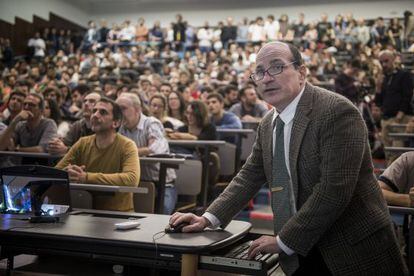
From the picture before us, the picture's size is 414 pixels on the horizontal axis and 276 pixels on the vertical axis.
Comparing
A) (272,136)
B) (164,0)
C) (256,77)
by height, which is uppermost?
(164,0)

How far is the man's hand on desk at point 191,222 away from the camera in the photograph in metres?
1.69

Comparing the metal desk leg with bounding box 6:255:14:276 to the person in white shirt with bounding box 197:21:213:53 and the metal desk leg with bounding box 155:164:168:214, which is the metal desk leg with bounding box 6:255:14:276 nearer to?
the metal desk leg with bounding box 155:164:168:214

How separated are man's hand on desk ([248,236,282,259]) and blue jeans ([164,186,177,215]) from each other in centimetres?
200

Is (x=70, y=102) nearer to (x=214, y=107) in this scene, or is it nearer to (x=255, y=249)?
(x=214, y=107)

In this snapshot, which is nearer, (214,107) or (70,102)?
(214,107)

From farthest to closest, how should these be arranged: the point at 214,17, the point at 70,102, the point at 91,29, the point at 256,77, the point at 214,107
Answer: the point at 214,17, the point at 91,29, the point at 70,102, the point at 214,107, the point at 256,77

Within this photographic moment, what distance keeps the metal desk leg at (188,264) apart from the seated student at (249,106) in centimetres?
446

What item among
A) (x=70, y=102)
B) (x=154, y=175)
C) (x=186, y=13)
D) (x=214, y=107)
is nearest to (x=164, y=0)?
(x=186, y=13)

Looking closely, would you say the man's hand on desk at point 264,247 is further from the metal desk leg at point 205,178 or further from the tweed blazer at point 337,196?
the metal desk leg at point 205,178

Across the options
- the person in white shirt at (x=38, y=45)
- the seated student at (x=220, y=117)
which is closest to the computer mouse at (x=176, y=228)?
the seated student at (x=220, y=117)

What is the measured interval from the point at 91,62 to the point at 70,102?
601cm

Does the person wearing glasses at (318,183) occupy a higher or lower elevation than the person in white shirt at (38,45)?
lower

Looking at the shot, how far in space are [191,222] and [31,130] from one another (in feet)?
8.97

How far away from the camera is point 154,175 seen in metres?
3.55
